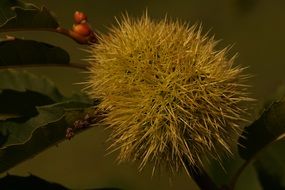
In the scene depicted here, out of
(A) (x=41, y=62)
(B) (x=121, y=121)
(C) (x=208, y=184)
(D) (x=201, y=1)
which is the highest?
(D) (x=201, y=1)

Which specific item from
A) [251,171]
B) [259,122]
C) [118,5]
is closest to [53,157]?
[118,5]

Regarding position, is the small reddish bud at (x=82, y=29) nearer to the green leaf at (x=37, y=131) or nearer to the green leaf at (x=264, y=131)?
the green leaf at (x=37, y=131)

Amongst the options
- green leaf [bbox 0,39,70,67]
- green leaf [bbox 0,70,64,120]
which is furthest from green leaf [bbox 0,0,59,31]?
green leaf [bbox 0,70,64,120]

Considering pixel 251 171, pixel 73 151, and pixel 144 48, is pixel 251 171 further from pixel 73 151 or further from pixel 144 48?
pixel 73 151

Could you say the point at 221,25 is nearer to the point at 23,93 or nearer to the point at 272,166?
the point at 272,166

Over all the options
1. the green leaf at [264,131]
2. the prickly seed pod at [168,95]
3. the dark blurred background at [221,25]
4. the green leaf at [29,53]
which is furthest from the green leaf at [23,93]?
the dark blurred background at [221,25]

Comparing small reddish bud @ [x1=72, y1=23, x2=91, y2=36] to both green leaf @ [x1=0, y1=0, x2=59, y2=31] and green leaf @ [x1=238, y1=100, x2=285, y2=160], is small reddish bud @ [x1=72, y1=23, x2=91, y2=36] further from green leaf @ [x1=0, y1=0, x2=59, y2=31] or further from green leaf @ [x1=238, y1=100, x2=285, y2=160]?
green leaf @ [x1=238, y1=100, x2=285, y2=160]
